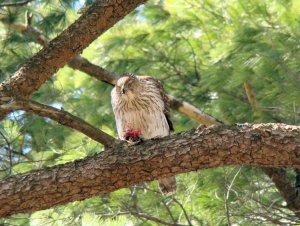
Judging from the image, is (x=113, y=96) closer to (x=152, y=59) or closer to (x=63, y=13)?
(x=63, y=13)

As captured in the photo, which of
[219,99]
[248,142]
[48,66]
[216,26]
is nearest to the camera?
[248,142]

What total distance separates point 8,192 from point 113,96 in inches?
97.7

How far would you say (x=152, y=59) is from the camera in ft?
25.3

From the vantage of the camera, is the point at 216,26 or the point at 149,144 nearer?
the point at 149,144

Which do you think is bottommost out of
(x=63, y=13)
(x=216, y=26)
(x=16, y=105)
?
(x=16, y=105)

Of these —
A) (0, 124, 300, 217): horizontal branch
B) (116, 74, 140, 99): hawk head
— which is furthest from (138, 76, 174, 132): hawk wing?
(0, 124, 300, 217): horizontal branch

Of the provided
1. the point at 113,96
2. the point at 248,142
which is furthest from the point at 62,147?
the point at 248,142

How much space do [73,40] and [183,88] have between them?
2825 millimetres

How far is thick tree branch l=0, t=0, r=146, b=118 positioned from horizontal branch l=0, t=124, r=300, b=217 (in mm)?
1020

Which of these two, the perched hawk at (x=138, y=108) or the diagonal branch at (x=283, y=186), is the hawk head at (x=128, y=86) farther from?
the diagonal branch at (x=283, y=186)

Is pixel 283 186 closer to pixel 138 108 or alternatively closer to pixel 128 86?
pixel 138 108

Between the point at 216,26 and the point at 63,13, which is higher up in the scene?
the point at 216,26

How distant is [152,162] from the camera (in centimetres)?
386

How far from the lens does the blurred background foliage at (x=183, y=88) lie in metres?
5.26
